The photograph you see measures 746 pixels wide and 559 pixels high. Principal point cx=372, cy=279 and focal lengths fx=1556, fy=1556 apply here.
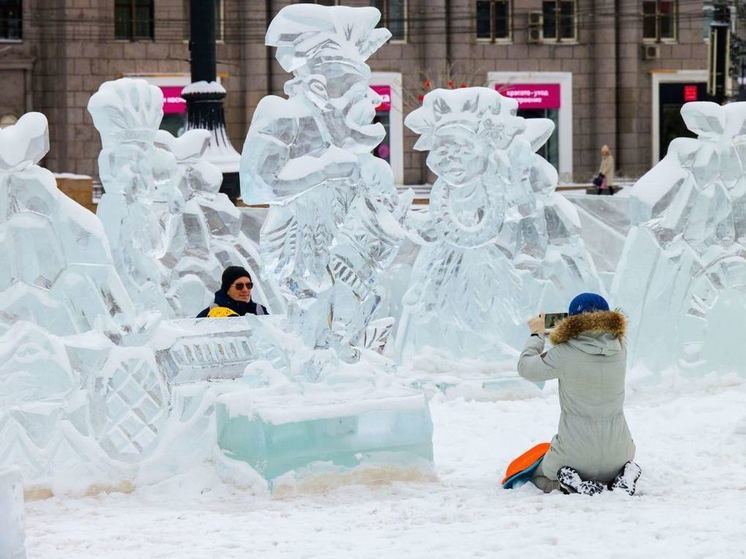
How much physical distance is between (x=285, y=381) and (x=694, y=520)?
215 centimetres

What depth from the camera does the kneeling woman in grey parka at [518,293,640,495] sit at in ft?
22.9

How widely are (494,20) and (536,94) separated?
71.7 inches

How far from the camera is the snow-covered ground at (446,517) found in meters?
6.00

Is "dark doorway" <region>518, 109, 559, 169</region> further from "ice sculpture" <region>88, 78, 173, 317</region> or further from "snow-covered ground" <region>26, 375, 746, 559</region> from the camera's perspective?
"snow-covered ground" <region>26, 375, 746, 559</region>

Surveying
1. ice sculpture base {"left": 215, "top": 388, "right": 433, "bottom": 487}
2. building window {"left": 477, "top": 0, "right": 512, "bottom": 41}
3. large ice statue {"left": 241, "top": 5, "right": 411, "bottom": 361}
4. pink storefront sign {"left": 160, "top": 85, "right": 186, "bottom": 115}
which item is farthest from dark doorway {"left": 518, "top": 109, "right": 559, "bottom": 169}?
ice sculpture base {"left": 215, "top": 388, "right": 433, "bottom": 487}

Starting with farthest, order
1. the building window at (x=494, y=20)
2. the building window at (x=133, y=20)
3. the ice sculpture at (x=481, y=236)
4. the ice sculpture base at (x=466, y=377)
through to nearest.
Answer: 1. the building window at (x=494, y=20)
2. the building window at (x=133, y=20)
3. the ice sculpture at (x=481, y=236)
4. the ice sculpture base at (x=466, y=377)

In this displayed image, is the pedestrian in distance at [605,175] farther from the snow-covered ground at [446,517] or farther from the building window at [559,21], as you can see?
the snow-covered ground at [446,517]


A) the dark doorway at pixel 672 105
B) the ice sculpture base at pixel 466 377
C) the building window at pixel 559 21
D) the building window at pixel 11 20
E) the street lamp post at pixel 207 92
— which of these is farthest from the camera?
the dark doorway at pixel 672 105

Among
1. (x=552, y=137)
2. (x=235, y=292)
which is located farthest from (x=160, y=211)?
(x=552, y=137)

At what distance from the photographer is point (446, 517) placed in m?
6.58

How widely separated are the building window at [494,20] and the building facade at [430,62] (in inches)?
0.8

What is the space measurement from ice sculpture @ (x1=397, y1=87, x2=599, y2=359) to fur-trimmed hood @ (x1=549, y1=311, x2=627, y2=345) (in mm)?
3490

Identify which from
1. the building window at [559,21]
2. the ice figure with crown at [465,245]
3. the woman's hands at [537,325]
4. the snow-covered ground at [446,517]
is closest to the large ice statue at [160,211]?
the ice figure with crown at [465,245]

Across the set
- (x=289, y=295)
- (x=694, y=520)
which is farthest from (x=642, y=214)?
(x=694, y=520)
